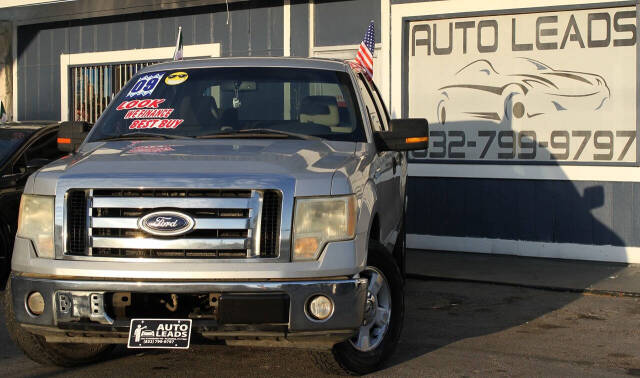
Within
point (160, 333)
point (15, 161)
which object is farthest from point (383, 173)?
point (15, 161)

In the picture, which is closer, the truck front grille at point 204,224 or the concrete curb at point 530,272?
the truck front grille at point 204,224

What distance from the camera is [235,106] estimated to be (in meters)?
A: 7.16

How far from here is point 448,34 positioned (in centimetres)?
1291

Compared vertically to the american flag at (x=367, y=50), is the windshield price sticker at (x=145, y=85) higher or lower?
lower

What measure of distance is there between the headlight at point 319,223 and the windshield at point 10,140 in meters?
5.20

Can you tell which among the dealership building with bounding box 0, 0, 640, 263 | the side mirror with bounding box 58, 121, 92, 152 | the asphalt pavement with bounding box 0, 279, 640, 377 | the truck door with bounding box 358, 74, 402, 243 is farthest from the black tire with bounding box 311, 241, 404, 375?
the dealership building with bounding box 0, 0, 640, 263

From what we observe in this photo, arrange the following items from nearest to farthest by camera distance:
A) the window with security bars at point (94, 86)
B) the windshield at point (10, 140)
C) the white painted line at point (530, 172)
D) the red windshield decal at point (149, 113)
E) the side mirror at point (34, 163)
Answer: the red windshield decal at point (149, 113), the side mirror at point (34, 163), the windshield at point (10, 140), the white painted line at point (530, 172), the window with security bars at point (94, 86)

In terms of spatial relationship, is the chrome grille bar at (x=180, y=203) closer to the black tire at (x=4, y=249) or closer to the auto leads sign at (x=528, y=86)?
the black tire at (x=4, y=249)

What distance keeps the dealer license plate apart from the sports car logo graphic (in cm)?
763

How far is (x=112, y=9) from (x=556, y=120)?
25.1 feet

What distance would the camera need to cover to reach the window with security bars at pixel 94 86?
17.2 meters

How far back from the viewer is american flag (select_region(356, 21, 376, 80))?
42.7 ft

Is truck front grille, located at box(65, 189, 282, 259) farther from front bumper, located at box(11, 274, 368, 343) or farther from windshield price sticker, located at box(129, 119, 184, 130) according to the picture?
windshield price sticker, located at box(129, 119, 184, 130)

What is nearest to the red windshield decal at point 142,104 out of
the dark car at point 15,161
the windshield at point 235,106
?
the windshield at point 235,106
